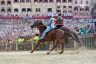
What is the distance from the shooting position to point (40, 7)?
129m

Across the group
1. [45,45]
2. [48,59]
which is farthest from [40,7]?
[48,59]

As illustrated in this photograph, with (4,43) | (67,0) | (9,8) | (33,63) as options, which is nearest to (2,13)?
(9,8)

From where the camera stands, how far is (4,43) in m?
26.7

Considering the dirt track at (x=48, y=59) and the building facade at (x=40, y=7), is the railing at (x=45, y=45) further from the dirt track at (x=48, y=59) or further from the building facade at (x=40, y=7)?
the building facade at (x=40, y=7)

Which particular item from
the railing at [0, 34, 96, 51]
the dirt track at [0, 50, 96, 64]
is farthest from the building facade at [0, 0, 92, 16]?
the dirt track at [0, 50, 96, 64]

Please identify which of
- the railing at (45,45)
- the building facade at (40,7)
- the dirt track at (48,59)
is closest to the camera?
the dirt track at (48,59)

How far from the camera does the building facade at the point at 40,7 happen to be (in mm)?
128500

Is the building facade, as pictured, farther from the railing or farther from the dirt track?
the dirt track

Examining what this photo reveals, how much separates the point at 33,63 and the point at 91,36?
45.3 ft

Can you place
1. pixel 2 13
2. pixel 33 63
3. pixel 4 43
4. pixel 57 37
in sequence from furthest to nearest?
pixel 2 13, pixel 4 43, pixel 57 37, pixel 33 63

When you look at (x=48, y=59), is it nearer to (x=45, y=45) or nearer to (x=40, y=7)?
(x=45, y=45)

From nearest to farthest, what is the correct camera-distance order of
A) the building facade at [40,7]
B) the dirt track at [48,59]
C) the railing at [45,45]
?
the dirt track at [48,59]
the railing at [45,45]
the building facade at [40,7]

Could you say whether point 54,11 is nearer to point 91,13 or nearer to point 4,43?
point 91,13

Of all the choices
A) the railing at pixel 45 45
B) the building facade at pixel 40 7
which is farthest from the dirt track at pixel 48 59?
the building facade at pixel 40 7
